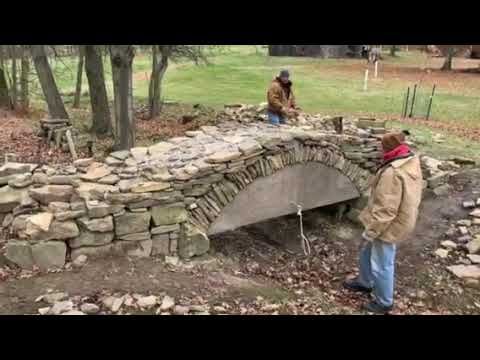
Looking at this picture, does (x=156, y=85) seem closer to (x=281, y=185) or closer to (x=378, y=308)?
(x=281, y=185)

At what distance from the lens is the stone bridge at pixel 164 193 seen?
530 cm

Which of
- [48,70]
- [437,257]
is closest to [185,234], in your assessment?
[437,257]

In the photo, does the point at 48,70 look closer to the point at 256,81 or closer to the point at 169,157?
the point at 169,157

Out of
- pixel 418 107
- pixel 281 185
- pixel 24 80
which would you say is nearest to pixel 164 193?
pixel 281 185

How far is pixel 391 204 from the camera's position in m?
4.91

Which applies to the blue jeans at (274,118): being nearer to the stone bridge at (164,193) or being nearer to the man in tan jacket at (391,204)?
the stone bridge at (164,193)

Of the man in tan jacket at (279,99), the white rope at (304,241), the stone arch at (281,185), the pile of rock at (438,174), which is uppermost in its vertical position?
the man in tan jacket at (279,99)

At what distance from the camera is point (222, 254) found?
255 inches

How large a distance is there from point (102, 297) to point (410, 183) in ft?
10.9

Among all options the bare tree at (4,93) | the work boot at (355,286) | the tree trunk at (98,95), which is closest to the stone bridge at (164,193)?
the work boot at (355,286)

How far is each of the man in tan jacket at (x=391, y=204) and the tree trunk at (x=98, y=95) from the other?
30.9 ft

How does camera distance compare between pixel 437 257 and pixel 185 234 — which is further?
pixel 437 257

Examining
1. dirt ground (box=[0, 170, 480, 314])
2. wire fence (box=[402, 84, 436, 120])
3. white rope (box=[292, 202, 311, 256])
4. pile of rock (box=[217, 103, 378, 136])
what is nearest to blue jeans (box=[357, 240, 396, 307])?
dirt ground (box=[0, 170, 480, 314])

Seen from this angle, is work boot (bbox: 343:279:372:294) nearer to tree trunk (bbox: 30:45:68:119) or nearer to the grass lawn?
the grass lawn
